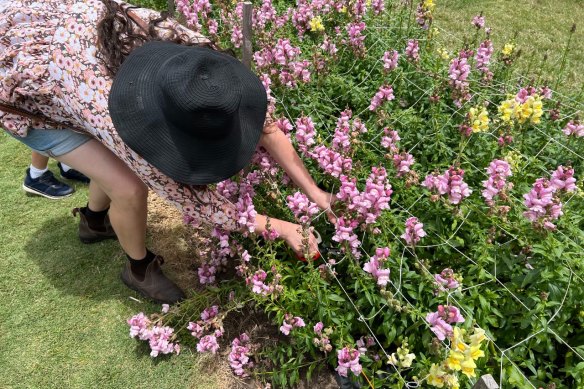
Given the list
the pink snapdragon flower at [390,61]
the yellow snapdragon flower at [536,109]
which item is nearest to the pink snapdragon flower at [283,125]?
the pink snapdragon flower at [390,61]

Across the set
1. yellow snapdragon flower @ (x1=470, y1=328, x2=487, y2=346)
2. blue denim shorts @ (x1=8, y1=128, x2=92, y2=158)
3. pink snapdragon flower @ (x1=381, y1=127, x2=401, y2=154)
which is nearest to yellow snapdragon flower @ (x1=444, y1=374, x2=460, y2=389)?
yellow snapdragon flower @ (x1=470, y1=328, x2=487, y2=346)

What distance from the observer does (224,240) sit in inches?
102

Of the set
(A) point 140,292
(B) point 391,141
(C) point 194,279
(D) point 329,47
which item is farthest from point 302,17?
(A) point 140,292

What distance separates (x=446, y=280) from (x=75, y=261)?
243cm

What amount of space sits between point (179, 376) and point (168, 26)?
1807 mm

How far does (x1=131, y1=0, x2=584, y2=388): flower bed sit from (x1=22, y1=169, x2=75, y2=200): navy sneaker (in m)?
1.48

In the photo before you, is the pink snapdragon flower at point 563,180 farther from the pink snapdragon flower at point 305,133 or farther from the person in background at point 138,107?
the pink snapdragon flower at point 305,133

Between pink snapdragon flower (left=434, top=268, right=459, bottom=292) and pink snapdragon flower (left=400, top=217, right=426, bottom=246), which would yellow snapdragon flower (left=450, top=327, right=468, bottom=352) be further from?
pink snapdragon flower (left=400, top=217, right=426, bottom=246)

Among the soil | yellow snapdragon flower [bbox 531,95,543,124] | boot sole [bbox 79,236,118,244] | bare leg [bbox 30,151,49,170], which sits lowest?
boot sole [bbox 79,236,118,244]

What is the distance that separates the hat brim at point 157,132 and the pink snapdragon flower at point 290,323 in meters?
0.75

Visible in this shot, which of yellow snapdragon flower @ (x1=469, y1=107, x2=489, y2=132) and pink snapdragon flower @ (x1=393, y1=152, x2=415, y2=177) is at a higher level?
A: yellow snapdragon flower @ (x1=469, y1=107, x2=489, y2=132)

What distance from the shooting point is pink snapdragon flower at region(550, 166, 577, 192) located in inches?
80.5

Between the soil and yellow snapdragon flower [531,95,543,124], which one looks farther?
the soil

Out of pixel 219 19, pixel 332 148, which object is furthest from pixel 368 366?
pixel 219 19
